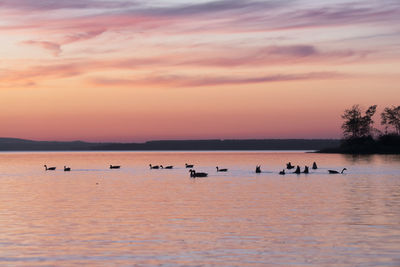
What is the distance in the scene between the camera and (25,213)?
44531 millimetres

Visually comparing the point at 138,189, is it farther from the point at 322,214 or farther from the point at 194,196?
the point at 322,214

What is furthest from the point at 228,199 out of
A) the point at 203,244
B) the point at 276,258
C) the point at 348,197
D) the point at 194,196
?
the point at 276,258

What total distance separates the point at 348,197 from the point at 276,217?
56.7 feet

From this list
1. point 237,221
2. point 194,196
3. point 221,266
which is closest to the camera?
point 221,266

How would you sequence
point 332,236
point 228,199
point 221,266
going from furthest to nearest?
point 228,199 < point 332,236 < point 221,266

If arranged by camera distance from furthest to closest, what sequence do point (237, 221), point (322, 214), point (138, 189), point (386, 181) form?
point (386, 181), point (138, 189), point (322, 214), point (237, 221)

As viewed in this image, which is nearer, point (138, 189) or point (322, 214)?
point (322, 214)

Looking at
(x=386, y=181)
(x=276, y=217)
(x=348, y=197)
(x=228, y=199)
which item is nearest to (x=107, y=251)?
(x=276, y=217)

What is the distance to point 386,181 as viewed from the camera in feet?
257

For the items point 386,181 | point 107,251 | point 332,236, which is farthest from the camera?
point 386,181

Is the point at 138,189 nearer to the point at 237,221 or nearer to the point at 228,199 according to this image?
the point at 228,199

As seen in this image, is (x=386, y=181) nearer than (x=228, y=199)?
No

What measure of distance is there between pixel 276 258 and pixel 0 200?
1376 inches

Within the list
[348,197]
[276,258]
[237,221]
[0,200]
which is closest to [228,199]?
[348,197]
